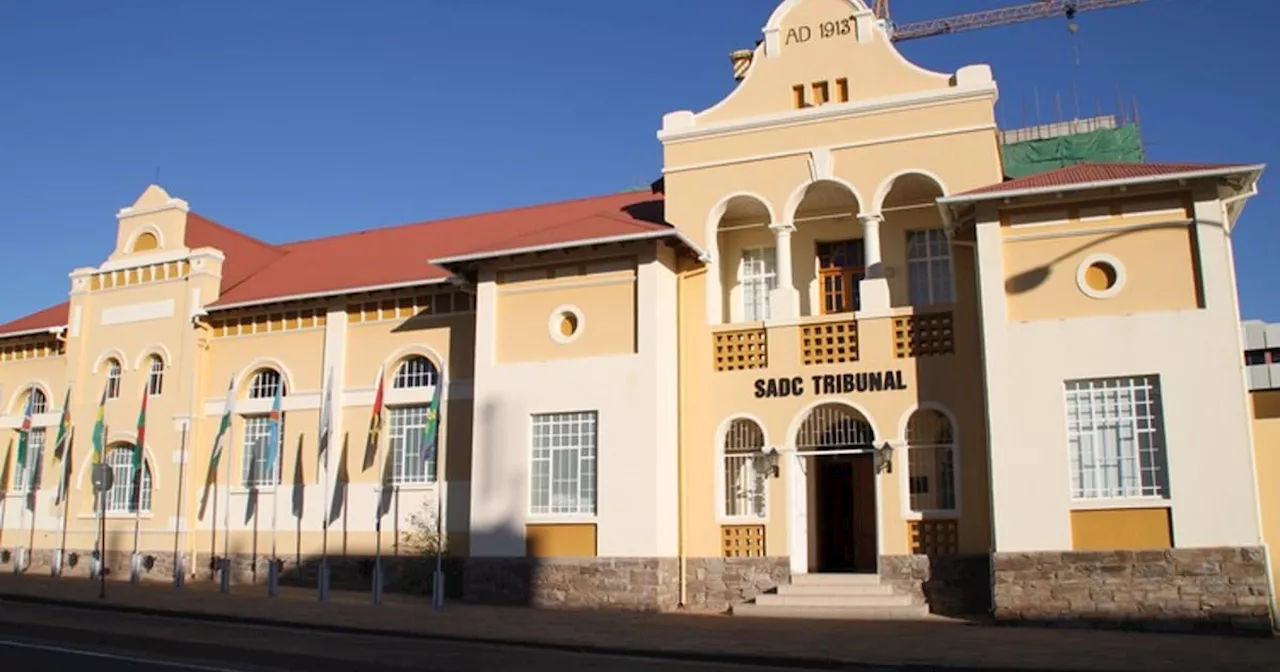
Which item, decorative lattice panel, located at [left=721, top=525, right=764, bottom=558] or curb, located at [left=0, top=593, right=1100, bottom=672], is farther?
decorative lattice panel, located at [left=721, top=525, right=764, bottom=558]

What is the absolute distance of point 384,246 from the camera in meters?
27.5

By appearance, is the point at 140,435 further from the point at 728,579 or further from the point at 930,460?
the point at 930,460

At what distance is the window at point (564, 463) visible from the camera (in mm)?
20375

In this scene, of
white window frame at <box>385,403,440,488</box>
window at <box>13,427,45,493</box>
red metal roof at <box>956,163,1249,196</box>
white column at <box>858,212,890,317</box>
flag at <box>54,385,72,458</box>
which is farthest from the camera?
window at <box>13,427,45,493</box>

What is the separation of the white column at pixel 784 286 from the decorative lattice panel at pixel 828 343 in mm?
481

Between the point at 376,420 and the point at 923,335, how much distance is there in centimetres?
1122

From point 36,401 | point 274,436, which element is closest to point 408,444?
point 274,436

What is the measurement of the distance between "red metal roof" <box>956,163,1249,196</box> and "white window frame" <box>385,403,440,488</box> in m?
12.1

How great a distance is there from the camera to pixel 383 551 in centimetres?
2339

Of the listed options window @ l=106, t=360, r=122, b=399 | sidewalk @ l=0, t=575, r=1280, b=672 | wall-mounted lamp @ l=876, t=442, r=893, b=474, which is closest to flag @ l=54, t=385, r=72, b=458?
window @ l=106, t=360, r=122, b=399

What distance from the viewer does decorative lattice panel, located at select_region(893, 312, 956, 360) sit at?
19125mm

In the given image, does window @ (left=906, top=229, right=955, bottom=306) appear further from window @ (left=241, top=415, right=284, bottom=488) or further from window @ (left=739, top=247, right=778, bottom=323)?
window @ (left=241, top=415, right=284, bottom=488)

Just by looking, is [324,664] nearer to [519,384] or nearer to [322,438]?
[519,384]

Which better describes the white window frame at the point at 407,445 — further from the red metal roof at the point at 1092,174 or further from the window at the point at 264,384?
the red metal roof at the point at 1092,174
